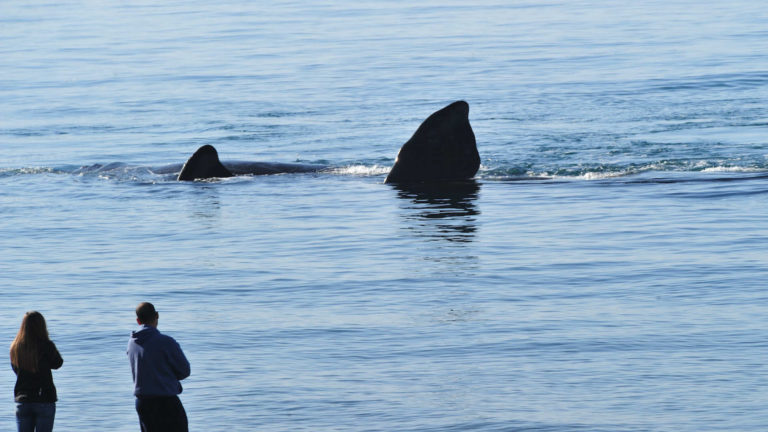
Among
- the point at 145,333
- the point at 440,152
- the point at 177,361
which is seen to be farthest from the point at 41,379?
the point at 440,152

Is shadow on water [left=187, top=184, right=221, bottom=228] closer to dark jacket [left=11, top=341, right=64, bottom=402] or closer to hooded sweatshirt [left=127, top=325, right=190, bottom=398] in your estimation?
dark jacket [left=11, top=341, right=64, bottom=402]

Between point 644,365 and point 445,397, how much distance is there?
6.64ft

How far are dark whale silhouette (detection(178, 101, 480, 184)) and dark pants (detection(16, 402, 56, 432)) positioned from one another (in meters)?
12.6

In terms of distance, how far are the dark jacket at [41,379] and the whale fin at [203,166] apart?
13.6 m

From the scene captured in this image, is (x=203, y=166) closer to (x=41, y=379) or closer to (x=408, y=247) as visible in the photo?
(x=408, y=247)

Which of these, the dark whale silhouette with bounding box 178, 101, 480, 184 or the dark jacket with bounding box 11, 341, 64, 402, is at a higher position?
the dark jacket with bounding box 11, 341, 64, 402

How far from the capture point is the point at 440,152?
23734 millimetres

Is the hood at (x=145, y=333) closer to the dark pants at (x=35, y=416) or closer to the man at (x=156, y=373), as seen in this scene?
the man at (x=156, y=373)

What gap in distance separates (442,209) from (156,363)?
11921mm

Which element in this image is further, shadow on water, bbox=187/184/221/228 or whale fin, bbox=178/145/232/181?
whale fin, bbox=178/145/232/181

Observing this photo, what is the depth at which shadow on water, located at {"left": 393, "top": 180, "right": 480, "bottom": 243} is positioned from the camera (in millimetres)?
20547

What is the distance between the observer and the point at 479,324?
50.1 ft

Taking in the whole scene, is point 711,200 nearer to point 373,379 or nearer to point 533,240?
point 533,240

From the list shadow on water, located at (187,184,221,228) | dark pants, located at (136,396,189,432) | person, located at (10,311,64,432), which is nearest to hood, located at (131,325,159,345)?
dark pants, located at (136,396,189,432)
